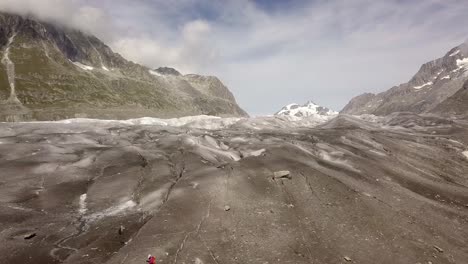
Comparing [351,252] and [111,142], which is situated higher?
[111,142]

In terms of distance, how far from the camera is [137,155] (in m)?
51.4

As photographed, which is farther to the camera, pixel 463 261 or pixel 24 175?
pixel 24 175

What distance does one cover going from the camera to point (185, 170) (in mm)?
44938

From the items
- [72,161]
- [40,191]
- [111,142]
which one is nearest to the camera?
[40,191]

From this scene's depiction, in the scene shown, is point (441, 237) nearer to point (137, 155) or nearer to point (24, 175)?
point (137, 155)

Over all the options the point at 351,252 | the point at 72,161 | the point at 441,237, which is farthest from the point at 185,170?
the point at 441,237

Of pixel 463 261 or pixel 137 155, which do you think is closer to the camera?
pixel 463 261

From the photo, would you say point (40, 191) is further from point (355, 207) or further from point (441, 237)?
point (441, 237)

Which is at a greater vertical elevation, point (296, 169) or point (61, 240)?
point (296, 169)

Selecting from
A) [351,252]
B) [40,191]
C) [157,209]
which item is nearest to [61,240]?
[157,209]

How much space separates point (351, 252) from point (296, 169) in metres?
16.2

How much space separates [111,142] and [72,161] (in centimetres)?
1723

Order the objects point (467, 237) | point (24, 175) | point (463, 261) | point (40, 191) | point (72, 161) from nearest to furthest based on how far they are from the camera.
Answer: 1. point (463, 261)
2. point (467, 237)
3. point (40, 191)
4. point (24, 175)
5. point (72, 161)

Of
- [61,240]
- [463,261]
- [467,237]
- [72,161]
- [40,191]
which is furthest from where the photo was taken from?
[72,161]
